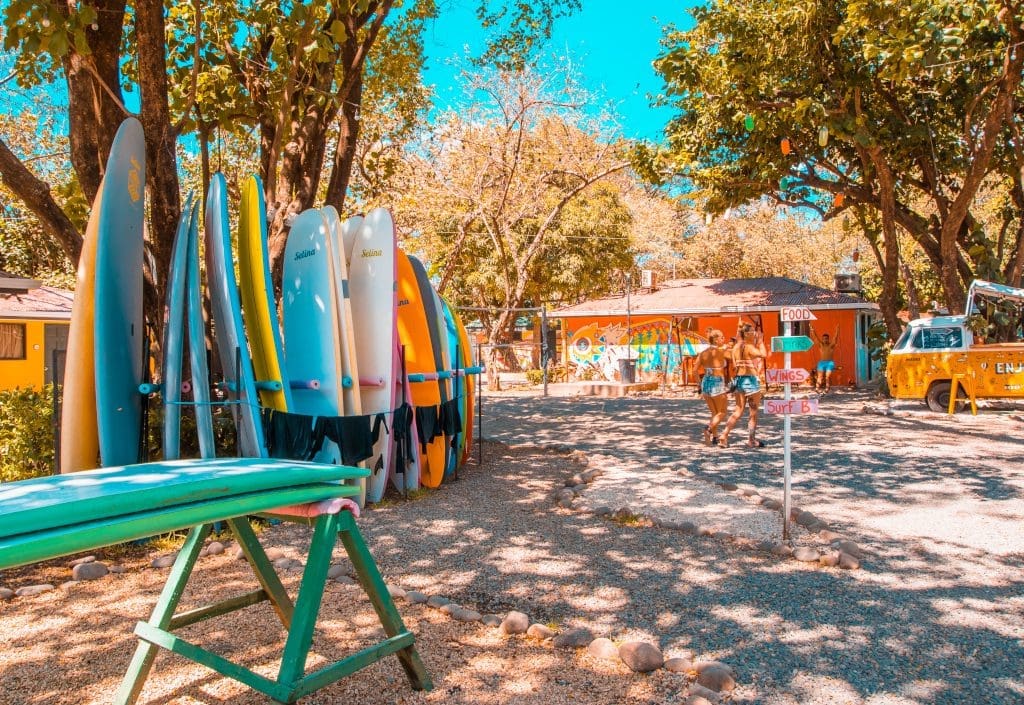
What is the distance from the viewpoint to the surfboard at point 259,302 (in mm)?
6398

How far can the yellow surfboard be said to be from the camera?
575cm

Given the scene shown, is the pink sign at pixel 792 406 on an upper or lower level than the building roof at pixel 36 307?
lower

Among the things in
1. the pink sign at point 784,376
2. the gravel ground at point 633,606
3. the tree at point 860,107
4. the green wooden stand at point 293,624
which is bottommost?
the gravel ground at point 633,606

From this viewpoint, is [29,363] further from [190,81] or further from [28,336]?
[190,81]

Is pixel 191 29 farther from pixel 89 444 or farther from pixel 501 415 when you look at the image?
pixel 501 415

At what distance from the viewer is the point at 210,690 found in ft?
10.9

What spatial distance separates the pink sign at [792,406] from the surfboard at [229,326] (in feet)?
12.3

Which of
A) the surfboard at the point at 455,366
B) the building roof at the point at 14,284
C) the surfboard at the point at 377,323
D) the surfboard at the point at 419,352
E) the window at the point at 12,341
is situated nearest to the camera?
the surfboard at the point at 377,323

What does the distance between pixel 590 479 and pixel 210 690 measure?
196 inches

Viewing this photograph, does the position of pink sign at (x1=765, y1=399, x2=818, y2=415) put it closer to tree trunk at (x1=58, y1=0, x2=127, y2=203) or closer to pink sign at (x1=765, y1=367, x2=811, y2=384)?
pink sign at (x1=765, y1=367, x2=811, y2=384)

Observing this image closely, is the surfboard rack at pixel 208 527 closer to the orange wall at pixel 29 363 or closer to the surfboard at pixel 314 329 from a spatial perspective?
the surfboard at pixel 314 329

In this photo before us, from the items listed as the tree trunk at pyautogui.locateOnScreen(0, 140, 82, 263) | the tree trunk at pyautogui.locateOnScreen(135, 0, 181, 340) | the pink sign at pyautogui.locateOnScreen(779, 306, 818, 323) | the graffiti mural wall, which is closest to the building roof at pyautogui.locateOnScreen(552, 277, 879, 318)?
the graffiti mural wall

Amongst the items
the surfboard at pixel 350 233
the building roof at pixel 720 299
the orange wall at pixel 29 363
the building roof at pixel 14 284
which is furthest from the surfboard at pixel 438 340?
the building roof at pixel 720 299

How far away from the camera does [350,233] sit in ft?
26.3
